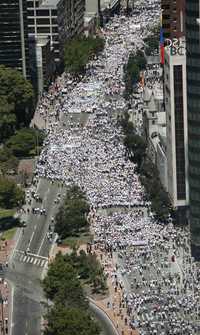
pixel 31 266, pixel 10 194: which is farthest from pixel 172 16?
pixel 31 266

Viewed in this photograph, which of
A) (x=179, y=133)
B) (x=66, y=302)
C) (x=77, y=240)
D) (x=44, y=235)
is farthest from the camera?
(x=179, y=133)

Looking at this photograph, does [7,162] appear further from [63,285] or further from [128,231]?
[63,285]

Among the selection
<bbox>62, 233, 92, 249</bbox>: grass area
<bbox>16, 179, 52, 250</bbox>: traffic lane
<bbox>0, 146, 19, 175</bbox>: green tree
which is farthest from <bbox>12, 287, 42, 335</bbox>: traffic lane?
<bbox>0, 146, 19, 175</bbox>: green tree

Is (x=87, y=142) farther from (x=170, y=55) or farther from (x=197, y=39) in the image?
(x=197, y=39)

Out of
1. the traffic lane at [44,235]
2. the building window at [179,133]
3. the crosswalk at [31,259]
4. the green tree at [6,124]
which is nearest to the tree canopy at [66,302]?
the crosswalk at [31,259]

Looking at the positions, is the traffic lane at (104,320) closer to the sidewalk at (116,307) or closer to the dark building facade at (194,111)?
the sidewalk at (116,307)

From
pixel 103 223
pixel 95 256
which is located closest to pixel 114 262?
pixel 95 256
